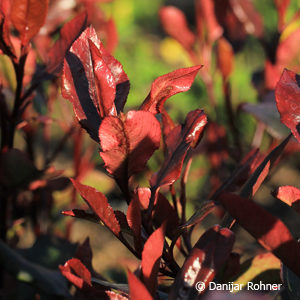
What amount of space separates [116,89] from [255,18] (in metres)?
0.86

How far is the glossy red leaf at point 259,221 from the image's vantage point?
0.58 m

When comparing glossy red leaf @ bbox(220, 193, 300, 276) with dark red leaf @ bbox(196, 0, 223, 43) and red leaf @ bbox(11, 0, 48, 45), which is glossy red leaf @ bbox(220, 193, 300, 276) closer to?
red leaf @ bbox(11, 0, 48, 45)

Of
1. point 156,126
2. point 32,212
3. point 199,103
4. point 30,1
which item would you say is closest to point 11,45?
point 30,1

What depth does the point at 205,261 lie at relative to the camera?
627 millimetres

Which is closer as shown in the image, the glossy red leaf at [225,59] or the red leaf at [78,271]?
the red leaf at [78,271]

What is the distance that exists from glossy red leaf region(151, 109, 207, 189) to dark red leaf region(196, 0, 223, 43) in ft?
2.97

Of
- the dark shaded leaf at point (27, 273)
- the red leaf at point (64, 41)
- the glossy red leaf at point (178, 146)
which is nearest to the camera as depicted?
the glossy red leaf at point (178, 146)

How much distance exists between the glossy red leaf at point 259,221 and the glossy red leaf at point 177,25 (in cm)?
106

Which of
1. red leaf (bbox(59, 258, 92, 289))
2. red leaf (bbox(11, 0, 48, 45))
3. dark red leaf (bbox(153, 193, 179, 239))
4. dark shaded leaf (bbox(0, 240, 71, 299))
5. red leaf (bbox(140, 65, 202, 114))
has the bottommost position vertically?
dark shaded leaf (bbox(0, 240, 71, 299))

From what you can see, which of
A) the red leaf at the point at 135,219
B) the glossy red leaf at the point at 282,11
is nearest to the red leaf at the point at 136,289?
the red leaf at the point at 135,219

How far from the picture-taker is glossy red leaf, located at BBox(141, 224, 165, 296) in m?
0.64

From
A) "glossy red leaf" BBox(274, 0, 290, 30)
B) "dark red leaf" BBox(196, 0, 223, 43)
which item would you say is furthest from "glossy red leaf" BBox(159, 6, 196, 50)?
"glossy red leaf" BBox(274, 0, 290, 30)

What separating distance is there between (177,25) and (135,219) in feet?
3.32

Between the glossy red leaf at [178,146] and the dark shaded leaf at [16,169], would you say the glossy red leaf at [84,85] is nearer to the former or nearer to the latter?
Result: the glossy red leaf at [178,146]
